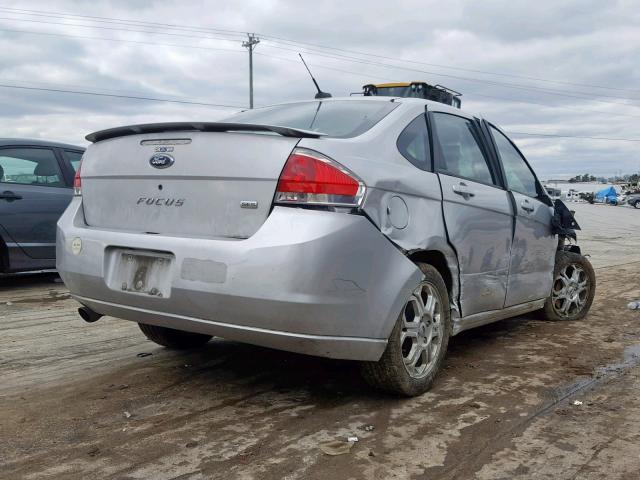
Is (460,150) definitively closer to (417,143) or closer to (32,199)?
(417,143)

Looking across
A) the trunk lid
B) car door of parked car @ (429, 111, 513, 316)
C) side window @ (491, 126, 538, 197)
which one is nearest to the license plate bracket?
the trunk lid

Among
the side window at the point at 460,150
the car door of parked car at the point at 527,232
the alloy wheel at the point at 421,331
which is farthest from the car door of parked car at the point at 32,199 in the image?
the alloy wheel at the point at 421,331

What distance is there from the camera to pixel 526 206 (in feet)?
Result: 16.3

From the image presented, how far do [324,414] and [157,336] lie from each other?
1.59m

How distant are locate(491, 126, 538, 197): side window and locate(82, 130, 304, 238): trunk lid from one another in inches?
91.2

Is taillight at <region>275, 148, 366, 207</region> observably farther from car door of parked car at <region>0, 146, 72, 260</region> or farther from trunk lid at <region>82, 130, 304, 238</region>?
car door of parked car at <region>0, 146, 72, 260</region>

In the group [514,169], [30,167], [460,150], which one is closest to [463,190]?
[460,150]

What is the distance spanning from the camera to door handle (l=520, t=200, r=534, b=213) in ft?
16.1

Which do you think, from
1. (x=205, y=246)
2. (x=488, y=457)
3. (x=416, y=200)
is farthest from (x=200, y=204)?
(x=488, y=457)

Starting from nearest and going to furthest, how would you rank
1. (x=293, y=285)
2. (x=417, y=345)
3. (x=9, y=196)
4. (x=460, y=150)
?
(x=293, y=285), (x=417, y=345), (x=460, y=150), (x=9, y=196)

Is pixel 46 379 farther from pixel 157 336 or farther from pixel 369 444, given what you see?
pixel 369 444

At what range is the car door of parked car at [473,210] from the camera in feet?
13.0

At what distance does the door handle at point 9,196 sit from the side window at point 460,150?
16.7ft

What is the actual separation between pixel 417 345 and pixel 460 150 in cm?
141
